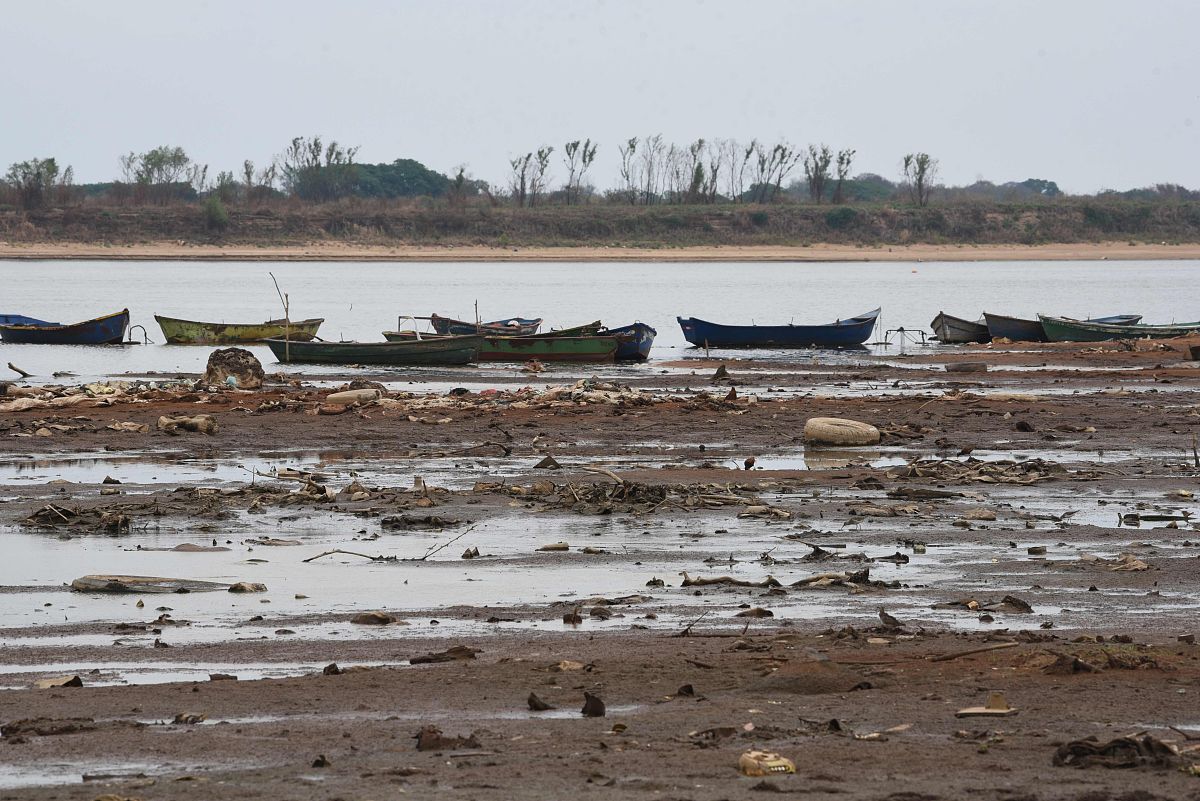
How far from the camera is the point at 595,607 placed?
9758 millimetres

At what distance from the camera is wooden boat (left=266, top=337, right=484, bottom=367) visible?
36188mm

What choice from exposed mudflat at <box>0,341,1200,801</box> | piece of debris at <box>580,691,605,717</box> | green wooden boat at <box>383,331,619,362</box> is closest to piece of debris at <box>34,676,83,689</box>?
exposed mudflat at <box>0,341,1200,801</box>

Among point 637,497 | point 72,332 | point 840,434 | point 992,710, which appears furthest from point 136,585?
point 72,332

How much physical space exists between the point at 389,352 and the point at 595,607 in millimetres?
27045

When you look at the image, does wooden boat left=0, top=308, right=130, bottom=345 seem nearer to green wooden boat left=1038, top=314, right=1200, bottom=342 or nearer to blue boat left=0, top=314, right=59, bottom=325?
blue boat left=0, top=314, right=59, bottom=325

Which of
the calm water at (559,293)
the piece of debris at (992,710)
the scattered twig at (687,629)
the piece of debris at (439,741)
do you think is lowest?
the calm water at (559,293)

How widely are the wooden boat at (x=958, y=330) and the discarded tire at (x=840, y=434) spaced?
26821mm

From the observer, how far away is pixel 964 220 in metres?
118

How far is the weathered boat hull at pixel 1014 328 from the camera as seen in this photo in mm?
44719

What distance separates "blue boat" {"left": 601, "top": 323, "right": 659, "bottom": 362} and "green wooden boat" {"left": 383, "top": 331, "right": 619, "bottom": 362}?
205 millimetres

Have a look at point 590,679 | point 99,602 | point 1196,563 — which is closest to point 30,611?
point 99,602

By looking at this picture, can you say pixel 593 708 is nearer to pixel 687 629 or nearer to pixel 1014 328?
pixel 687 629

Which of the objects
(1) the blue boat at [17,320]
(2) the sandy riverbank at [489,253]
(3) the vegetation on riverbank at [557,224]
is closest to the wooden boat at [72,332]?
(1) the blue boat at [17,320]

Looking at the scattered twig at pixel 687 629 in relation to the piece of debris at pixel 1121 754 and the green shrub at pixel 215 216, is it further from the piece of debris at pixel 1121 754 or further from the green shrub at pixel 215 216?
the green shrub at pixel 215 216
